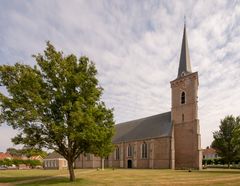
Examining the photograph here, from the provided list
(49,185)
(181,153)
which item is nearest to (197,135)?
(181,153)

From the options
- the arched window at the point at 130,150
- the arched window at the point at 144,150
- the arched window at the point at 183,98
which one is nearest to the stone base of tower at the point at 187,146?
the arched window at the point at 183,98

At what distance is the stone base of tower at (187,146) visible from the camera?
5078 cm

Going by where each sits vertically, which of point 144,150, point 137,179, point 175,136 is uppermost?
point 175,136

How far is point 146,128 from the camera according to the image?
6334cm

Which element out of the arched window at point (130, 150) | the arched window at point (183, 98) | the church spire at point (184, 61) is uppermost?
the church spire at point (184, 61)

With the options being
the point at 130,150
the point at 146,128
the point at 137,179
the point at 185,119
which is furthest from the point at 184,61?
the point at 137,179

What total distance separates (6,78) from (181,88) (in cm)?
4212

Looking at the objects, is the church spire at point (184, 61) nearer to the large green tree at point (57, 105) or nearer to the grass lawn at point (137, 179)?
the grass lawn at point (137, 179)

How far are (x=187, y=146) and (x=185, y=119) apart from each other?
5.72 metres

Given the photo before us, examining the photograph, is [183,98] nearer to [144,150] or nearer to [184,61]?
[184,61]

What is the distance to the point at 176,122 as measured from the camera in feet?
184

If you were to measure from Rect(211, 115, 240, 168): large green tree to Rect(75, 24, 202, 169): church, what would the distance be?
29.9 feet

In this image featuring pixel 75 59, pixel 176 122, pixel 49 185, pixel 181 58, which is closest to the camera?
pixel 49 185

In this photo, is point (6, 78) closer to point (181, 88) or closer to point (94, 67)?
point (94, 67)
